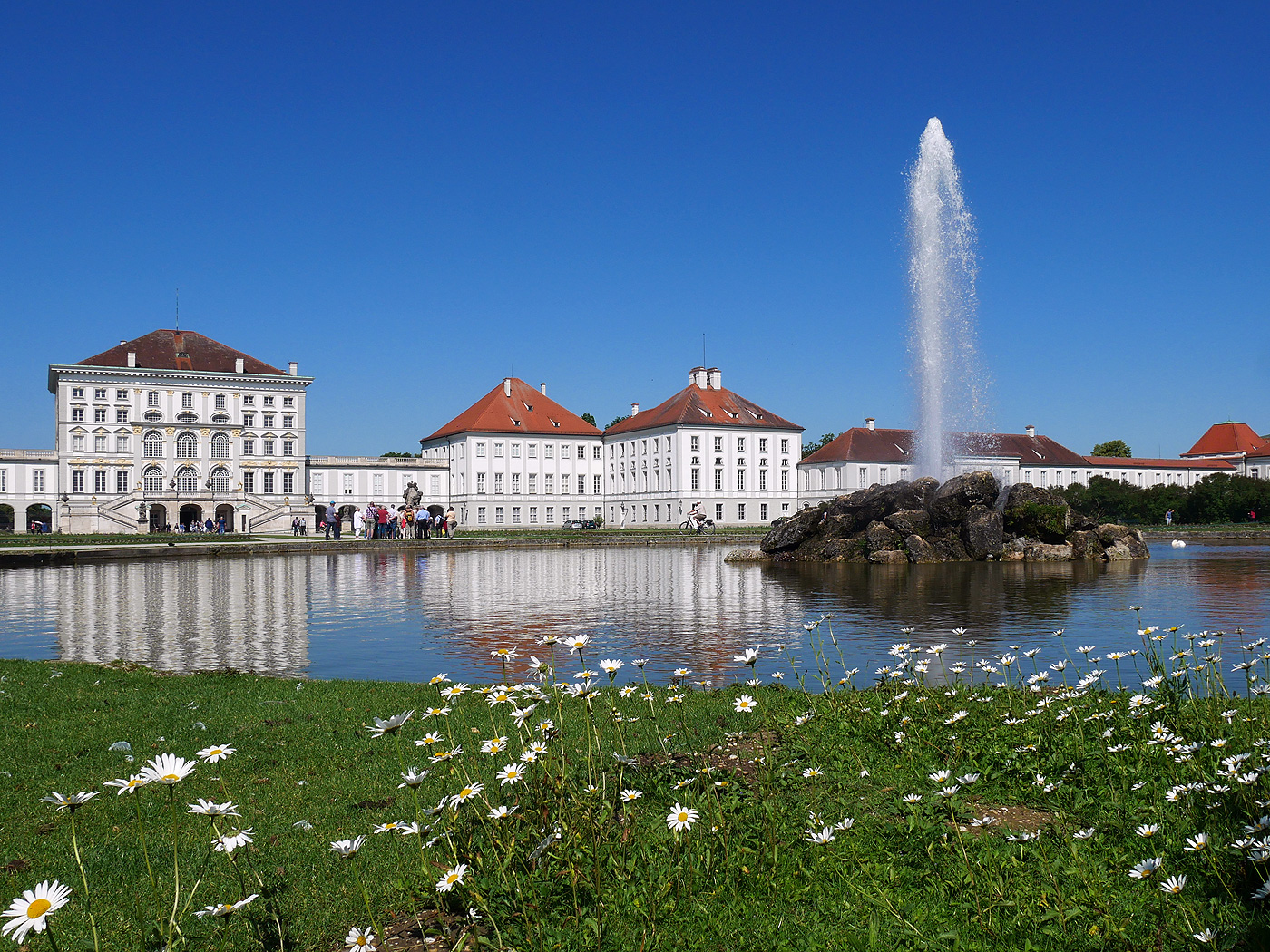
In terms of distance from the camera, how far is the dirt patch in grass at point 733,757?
→ 19.7 ft

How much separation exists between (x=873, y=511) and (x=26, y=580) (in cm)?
2833

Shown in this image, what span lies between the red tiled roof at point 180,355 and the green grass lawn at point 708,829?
88.5m

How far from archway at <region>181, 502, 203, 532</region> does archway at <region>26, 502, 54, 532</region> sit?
10787 millimetres

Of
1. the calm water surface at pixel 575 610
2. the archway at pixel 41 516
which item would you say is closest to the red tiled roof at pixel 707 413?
the archway at pixel 41 516

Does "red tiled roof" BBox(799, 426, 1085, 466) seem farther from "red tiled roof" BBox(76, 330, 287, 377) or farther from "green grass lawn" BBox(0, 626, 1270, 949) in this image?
"green grass lawn" BBox(0, 626, 1270, 949)

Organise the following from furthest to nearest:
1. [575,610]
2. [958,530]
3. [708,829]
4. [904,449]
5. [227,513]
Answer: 1. [904,449]
2. [227,513]
3. [958,530]
4. [575,610]
5. [708,829]

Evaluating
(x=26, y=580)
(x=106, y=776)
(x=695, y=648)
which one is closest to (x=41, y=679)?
(x=106, y=776)

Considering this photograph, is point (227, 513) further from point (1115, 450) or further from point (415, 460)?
point (1115, 450)

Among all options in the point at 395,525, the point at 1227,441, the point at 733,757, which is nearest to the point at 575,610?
the point at 733,757

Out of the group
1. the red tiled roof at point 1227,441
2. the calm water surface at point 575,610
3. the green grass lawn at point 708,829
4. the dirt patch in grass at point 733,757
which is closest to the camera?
the green grass lawn at point 708,829

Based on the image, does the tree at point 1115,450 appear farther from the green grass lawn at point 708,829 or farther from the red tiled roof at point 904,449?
the green grass lawn at point 708,829

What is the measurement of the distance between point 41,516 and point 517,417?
43.8 m

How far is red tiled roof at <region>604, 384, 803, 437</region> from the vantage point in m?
95.6

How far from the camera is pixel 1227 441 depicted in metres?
133
